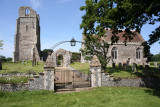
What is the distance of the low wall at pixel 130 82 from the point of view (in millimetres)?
9953

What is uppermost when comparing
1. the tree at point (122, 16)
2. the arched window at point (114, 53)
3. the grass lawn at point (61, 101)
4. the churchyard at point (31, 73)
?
the tree at point (122, 16)

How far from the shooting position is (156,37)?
33.6 feet

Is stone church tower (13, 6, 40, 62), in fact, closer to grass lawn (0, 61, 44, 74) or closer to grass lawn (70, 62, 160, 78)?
grass lawn (0, 61, 44, 74)

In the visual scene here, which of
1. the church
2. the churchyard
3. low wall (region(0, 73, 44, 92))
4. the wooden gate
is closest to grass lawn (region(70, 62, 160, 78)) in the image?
the churchyard

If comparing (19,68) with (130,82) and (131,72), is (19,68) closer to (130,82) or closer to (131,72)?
(130,82)

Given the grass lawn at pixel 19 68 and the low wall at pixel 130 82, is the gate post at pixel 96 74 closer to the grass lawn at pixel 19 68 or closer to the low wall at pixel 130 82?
the low wall at pixel 130 82

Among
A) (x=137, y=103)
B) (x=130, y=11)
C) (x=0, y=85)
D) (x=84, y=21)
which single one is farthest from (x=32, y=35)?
(x=137, y=103)

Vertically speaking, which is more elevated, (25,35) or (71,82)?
(25,35)

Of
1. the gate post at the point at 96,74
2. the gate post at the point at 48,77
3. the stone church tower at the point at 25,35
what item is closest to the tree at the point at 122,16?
the gate post at the point at 96,74

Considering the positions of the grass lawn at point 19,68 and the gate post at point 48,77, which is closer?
the gate post at point 48,77

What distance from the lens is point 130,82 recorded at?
10.3 m

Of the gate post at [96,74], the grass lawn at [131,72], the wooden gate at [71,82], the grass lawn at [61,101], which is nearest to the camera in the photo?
the grass lawn at [61,101]

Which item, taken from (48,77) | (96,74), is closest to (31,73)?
(48,77)

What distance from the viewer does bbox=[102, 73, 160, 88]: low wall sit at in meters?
9.95
